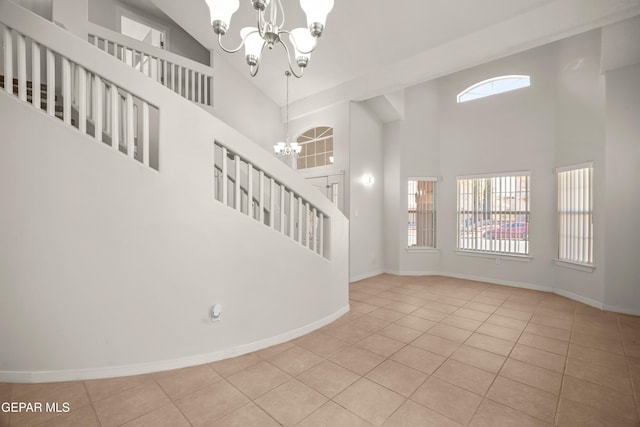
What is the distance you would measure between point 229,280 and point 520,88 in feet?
19.4

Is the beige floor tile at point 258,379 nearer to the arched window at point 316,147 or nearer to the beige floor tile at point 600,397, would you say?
the beige floor tile at point 600,397

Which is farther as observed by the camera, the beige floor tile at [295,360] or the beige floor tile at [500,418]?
the beige floor tile at [295,360]

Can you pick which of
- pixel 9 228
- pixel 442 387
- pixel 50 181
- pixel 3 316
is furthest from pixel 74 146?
pixel 442 387

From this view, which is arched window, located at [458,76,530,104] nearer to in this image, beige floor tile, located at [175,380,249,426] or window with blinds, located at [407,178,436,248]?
window with blinds, located at [407,178,436,248]

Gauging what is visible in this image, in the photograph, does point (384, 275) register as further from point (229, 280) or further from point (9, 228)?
point (9, 228)

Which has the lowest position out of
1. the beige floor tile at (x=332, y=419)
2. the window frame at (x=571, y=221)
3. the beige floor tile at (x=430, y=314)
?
the beige floor tile at (x=430, y=314)

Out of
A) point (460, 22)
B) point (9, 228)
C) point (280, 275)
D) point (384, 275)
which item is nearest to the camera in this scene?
point (9, 228)

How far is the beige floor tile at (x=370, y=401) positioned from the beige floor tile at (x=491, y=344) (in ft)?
4.28

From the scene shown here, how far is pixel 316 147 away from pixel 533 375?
5.07 meters

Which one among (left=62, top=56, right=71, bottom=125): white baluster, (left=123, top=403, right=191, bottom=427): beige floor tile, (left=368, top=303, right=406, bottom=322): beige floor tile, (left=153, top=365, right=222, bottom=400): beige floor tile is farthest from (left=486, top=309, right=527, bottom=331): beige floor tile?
(left=62, top=56, right=71, bottom=125): white baluster

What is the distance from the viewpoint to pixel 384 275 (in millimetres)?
5922

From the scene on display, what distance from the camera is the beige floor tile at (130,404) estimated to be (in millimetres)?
A: 1710

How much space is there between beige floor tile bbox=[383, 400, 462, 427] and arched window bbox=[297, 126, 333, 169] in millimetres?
4517

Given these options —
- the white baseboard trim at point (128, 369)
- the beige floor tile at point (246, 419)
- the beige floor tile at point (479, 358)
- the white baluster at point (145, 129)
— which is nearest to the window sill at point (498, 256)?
the beige floor tile at point (479, 358)
